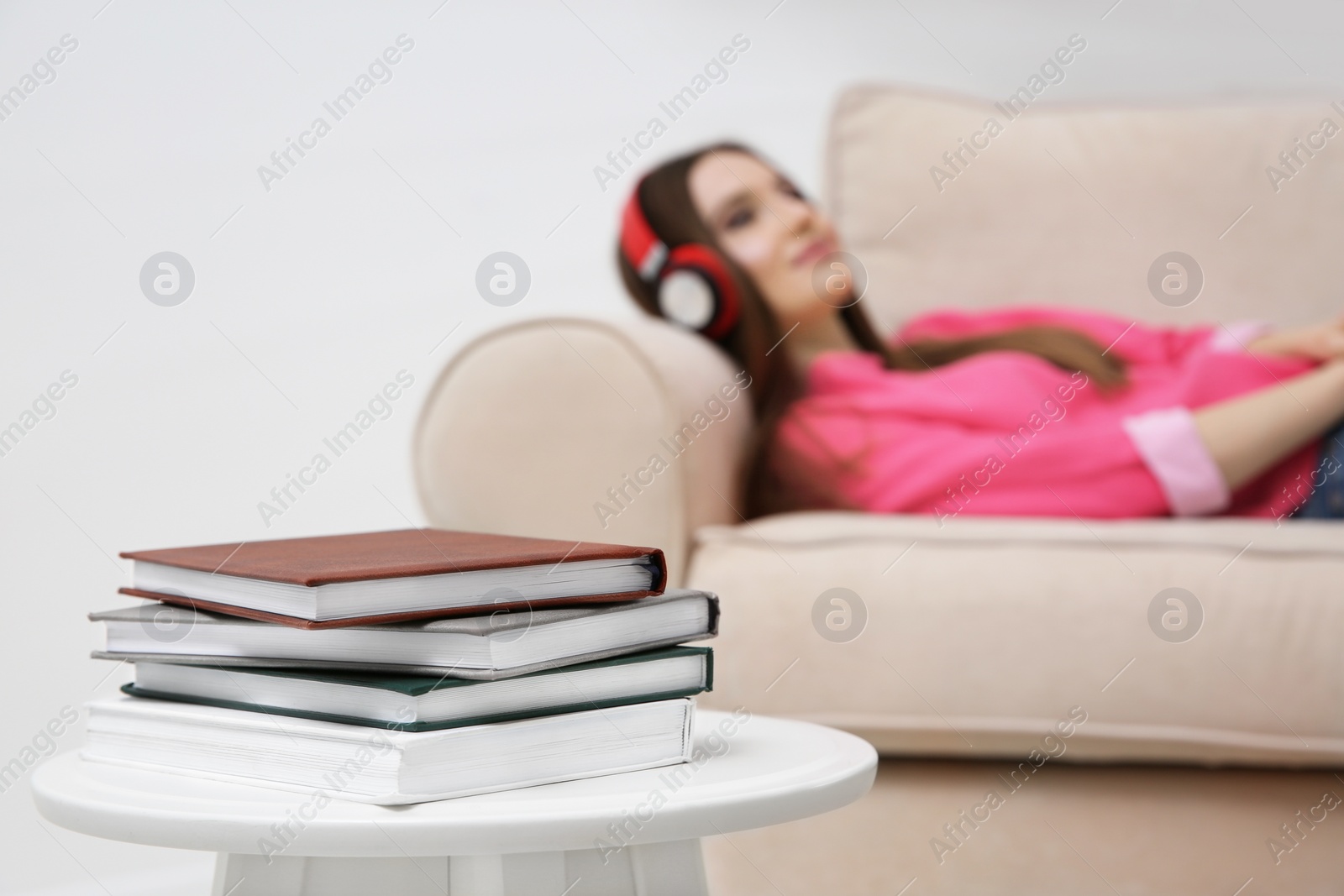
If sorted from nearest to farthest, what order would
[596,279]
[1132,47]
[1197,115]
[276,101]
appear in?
[276,101] → [1197,115] → [596,279] → [1132,47]

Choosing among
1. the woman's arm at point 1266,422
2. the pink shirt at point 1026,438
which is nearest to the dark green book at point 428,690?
the pink shirt at point 1026,438

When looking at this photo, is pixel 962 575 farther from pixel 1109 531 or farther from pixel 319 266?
pixel 319 266

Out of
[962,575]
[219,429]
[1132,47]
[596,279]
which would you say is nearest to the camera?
[962,575]

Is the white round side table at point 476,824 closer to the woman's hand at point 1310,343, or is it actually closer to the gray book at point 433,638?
the gray book at point 433,638

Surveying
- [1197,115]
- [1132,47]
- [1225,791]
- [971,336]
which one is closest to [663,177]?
[971,336]

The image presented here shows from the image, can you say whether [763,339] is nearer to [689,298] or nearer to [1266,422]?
[689,298]

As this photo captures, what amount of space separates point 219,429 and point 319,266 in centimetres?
30

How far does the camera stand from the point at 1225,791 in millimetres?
1008

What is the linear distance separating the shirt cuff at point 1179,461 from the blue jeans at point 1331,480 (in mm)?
156

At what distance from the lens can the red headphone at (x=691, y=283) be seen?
1.44 m

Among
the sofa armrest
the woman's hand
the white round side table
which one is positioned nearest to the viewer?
the white round side table

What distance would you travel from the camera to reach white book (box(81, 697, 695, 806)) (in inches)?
17.9

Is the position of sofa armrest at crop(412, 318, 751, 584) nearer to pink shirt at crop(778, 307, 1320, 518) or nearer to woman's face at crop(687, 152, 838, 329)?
pink shirt at crop(778, 307, 1320, 518)

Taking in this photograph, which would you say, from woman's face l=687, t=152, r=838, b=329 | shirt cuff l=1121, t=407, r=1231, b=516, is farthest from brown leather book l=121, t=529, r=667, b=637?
woman's face l=687, t=152, r=838, b=329
